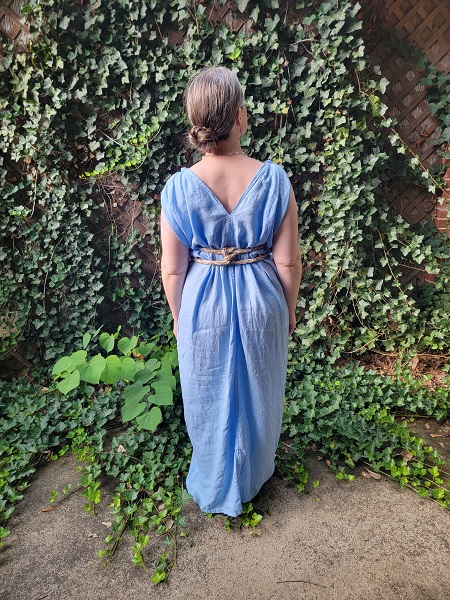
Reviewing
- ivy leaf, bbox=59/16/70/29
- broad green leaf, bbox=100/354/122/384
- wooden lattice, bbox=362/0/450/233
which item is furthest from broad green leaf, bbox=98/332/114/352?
wooden lattice, bbox=362/0/450/233

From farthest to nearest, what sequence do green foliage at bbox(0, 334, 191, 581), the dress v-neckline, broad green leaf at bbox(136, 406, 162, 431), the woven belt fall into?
broad green leaf at bbox(136, 406, 162, 431) → green foliage at bbox(0, 334, 191, 581) → the woven belt → the dress v-neckline

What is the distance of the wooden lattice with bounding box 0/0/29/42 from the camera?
232 centimetres

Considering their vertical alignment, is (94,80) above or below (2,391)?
above

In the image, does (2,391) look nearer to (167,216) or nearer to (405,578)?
(167,216)

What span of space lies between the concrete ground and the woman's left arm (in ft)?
3.73

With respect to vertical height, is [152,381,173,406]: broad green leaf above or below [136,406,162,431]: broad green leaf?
above

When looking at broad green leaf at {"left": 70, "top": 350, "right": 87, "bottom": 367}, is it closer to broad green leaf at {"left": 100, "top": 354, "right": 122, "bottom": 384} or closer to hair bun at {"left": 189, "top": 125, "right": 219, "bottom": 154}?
broad green leaf at {"left": 100, "top": 354, "right": 122, "bottom": 384}

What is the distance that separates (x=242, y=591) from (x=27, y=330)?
2343 mm

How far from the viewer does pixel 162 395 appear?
2.01m

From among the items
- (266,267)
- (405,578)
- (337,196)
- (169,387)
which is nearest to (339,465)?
→ (405,578)

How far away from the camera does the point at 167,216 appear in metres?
1.44

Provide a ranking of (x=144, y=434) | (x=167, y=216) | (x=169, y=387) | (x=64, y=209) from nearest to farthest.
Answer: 1. (x=167, y=216)
2. (x=169, y=387)
3. (x=144, y=434)
4. (x=64, y=209)

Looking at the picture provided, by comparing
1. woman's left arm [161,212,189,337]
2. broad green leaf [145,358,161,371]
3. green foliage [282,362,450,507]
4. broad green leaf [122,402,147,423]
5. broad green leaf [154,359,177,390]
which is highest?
woman's left arm [161,212,189,337]

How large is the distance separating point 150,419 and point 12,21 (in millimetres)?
2634
